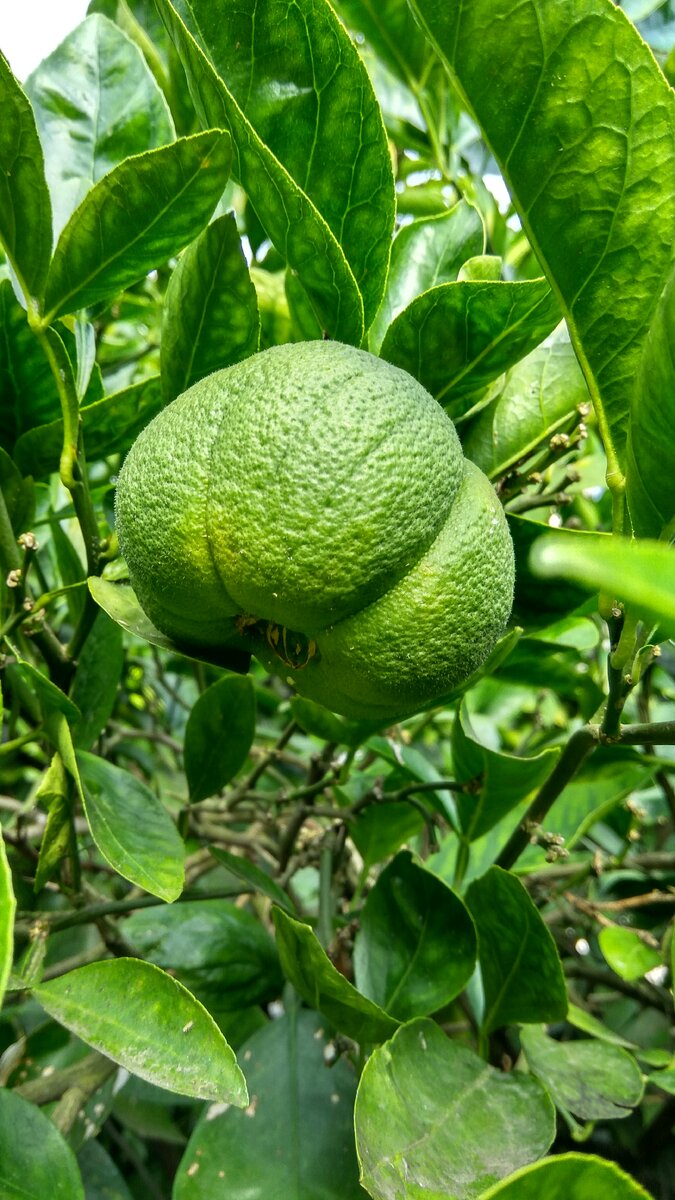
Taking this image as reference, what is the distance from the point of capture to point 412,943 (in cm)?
79

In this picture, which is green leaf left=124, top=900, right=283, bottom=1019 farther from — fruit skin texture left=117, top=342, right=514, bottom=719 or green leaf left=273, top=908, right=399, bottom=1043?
fruit skin texture left=117, top=342, right=514, bottom=719

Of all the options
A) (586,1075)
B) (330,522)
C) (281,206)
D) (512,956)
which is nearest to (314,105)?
(281,206)

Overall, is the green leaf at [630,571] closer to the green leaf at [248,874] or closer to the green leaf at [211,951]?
the green leaf at [248,874]

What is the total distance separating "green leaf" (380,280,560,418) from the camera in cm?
63

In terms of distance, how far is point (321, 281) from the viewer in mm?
616

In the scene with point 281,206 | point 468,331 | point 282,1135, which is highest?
point 281,206

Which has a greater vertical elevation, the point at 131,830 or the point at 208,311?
the point at 208,311

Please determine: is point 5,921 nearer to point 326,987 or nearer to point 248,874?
point 326,987

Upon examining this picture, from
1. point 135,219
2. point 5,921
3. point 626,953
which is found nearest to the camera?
point 5,921

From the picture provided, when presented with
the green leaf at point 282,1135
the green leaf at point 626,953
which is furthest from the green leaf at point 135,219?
the green leaf at point 626,953

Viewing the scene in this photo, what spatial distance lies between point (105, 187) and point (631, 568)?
1.58 feet

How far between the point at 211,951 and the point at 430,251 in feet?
2.22

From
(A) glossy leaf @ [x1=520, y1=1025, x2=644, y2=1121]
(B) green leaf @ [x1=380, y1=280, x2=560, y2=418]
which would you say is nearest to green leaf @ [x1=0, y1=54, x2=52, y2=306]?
(B) green leaf @ [x1=380, y1=280, x2=560, y2=418]

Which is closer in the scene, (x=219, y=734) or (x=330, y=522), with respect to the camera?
(x=330, y=522)
